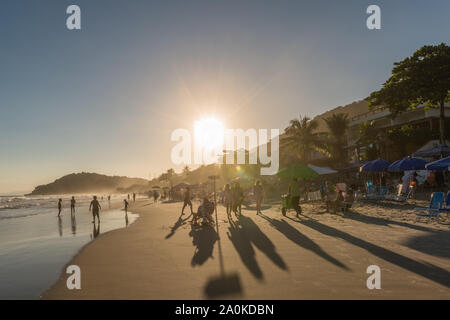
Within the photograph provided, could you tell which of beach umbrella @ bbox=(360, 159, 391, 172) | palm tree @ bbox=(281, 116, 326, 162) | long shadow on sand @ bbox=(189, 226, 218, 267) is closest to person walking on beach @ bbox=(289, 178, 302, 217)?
long shadow on sand @ bbox=(189, 226, 218, 267)

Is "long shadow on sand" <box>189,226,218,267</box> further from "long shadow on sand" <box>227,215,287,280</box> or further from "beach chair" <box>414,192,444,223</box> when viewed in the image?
"beach chair" <box>414,192,444,223</box>

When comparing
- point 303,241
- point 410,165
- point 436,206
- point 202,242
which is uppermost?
point 410,165

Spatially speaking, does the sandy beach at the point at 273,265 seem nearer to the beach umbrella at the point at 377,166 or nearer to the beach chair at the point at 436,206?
the beach chair at the point at 436,206

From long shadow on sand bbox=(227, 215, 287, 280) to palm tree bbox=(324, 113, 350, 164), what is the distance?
33.8m

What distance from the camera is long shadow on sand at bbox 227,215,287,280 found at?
5.88 m

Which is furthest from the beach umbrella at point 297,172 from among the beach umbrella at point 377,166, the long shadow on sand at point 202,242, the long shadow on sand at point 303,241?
the beach umbrella at point 377,166

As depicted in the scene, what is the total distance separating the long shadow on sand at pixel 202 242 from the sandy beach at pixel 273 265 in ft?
0.09

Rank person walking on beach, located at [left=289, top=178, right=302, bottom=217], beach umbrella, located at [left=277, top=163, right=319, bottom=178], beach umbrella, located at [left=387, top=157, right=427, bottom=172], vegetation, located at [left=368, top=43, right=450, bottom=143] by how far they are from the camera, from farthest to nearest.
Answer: vegetation, located at [left=368, top=43, right=450, bottom=143] < beach umbrella, located at [left=387, top=157, right=427, bottom=172] < beach umbrella, located at [left=277, top=163, right=319, bottom=178] < person walking on beach, located at [left=289, top=178, right=302, bottom=217]

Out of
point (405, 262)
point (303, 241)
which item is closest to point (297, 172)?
point (303, 241)

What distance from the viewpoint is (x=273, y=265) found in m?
5.88

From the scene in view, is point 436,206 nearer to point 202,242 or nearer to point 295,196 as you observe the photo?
point 295,196

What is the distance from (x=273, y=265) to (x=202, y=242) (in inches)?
132

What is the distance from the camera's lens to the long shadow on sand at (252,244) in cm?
588
